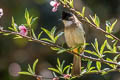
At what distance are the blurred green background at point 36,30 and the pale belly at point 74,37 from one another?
2.22 m

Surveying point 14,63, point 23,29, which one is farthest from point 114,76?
point 23,29

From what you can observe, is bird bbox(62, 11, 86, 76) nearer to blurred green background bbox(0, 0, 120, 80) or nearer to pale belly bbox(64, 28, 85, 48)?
pale belly bbox(64, 28, 85, 48)

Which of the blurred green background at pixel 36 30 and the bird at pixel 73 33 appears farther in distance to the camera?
the blurred green background at pixel 36 30

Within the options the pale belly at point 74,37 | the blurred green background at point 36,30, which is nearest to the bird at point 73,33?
the pale belly at point 74,37

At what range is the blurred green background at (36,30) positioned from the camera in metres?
4.52

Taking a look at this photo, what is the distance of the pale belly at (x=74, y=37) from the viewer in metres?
2.06

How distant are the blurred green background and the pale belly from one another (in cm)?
222

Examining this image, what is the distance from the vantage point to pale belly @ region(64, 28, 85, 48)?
206 cm

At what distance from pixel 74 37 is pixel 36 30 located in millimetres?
2542

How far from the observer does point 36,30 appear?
4.57 m

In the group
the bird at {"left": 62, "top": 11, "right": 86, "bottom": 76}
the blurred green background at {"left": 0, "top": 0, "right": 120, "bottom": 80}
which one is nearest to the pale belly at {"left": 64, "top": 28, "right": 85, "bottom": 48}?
the bird at {"left": 62, "top": 11, "right": 86, "bottom": 76}

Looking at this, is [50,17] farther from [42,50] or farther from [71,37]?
[71,37]

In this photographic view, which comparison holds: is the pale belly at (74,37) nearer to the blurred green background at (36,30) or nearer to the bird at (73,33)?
the bird at (73,33)

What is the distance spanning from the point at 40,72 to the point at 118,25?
51.3 inches
